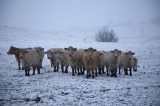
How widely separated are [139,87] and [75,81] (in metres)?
3.81

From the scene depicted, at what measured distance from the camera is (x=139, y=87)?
51.2 feet

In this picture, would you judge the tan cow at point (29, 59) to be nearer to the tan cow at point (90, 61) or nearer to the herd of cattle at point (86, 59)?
the herd of cattle at point (86, 59)

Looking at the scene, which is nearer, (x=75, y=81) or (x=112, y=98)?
(x=112, y=98)

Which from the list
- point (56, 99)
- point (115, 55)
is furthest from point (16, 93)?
point (115, 55)

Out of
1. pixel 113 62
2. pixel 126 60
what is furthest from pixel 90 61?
pixel 126 60

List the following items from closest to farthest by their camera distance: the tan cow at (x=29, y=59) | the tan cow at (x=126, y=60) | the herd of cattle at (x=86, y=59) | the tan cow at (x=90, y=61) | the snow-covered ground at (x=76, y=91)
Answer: the snow-covered ground at (x=76, y=91)
the tan cow at (x=90, y=61)
the herd of cattle at (x=86, y=59)
the tan cow at (x=29, y=59)
the tan cow at (x=126, y=60)

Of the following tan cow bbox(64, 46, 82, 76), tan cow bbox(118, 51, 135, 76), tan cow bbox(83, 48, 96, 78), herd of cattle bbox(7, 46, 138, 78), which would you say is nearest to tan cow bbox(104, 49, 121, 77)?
herd of cattle bbox(7, 46, 138, 78)

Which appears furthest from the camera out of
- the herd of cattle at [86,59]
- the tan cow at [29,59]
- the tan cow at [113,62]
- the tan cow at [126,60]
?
the tan cow at [126,60]

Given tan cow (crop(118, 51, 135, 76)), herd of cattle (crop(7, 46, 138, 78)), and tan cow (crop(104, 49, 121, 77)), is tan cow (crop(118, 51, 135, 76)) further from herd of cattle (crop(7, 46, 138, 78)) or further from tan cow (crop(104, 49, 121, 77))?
tan cow (crop(104, 49, 121, 77))

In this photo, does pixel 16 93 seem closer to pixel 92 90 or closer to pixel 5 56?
pixel 92 90

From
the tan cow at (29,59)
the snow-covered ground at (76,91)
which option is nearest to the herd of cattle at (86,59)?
the tan cow at (29,59)

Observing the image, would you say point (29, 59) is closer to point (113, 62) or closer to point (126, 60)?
point (113, 62)

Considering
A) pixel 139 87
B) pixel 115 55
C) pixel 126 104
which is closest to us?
pixel 126 104

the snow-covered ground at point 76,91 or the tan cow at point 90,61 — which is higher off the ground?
the tan cow at point 90,61
